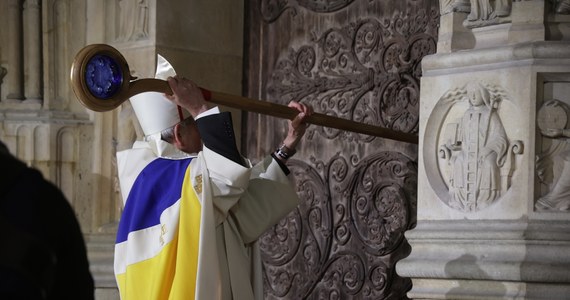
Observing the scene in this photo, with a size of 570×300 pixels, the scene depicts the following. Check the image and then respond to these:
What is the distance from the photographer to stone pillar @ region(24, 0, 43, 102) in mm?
6418

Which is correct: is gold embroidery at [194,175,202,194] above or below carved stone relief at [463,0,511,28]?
below

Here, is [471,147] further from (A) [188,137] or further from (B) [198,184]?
(A) [188,137]

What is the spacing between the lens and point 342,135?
581 centimetres

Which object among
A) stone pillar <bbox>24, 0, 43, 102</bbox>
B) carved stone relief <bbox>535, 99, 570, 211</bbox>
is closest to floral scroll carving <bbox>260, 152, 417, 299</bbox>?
carved stone relief <bbox>535, 99, 570, 211</bbox>

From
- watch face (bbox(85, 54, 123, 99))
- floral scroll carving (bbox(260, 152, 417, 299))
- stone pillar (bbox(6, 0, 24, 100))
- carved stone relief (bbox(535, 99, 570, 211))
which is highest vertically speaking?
stone pillar (bbox(6, 0, 24, 100))

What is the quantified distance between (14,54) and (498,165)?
3.08 metres

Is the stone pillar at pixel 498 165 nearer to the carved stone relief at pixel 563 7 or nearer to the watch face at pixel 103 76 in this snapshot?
the carved stone relief at pixel 563 7

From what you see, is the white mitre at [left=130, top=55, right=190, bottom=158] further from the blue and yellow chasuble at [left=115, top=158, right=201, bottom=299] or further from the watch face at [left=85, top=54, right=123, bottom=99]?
the watch face at [left=85, top=54, right=123, bottom=99]

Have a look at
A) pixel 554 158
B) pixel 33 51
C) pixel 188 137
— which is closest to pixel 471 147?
pixel 554 158

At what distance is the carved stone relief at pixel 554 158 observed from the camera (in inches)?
165

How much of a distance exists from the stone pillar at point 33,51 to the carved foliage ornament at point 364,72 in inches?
49.0

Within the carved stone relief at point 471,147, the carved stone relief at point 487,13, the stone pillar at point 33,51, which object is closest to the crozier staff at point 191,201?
the carved stone relief at point 471,147

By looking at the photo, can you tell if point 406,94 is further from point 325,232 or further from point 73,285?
point 73,285

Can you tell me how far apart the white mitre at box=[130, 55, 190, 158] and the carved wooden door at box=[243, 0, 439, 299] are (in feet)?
3.54
